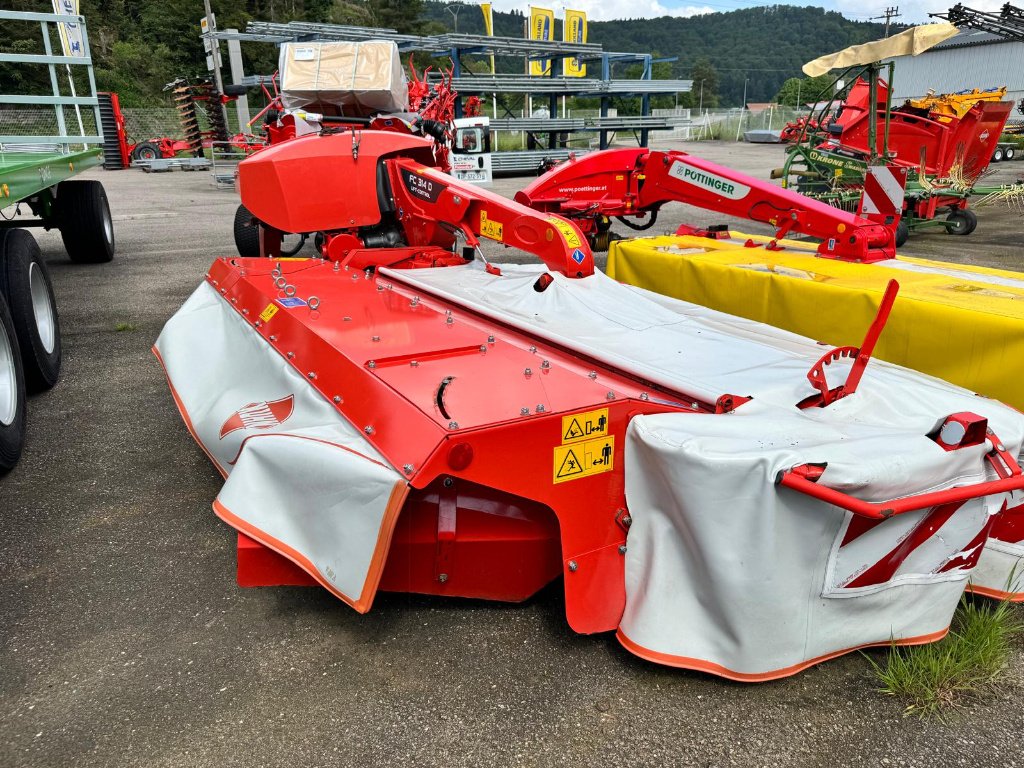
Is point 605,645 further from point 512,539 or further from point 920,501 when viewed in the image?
point 920,501

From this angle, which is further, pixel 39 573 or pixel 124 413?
pixel 124 413

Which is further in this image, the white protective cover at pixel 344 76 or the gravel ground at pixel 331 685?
Answer: the white protective cover at pixel 344 76

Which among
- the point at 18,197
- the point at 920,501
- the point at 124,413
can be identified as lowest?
the point at 124,413

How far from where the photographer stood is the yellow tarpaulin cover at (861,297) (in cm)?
299

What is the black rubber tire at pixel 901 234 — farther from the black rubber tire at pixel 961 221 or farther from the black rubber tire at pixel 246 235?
the black rubber tire at pixel 246 235

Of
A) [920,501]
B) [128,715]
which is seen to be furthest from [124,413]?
[920,501]

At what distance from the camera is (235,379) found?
3162 millimetres

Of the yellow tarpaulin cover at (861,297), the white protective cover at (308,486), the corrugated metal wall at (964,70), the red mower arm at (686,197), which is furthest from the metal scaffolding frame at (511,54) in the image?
the corrugated metal wall at (964,70)

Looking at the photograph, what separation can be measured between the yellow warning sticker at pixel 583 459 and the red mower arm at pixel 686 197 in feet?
8.86

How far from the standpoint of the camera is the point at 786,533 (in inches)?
73.5

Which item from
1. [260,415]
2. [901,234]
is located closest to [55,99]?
[260,415]

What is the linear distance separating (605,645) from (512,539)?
1.31 feet

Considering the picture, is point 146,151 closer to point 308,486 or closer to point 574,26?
point 574,26

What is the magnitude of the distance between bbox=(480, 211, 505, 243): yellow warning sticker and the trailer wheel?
834 centimetres
